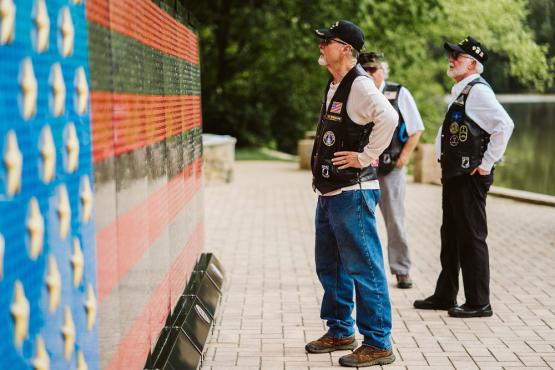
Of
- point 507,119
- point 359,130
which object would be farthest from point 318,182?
point 507,119

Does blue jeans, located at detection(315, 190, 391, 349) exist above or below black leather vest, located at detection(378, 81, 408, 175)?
below

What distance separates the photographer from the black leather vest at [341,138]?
4836 millimetres

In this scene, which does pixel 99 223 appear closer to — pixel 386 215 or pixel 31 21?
pixel 31 21

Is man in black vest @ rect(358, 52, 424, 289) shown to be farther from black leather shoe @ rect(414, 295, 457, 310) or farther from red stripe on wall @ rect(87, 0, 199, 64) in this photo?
red stripe on wall @ rect(87, 0, 199, 64)

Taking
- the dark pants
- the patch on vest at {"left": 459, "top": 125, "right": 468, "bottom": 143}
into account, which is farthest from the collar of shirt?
the dark pants

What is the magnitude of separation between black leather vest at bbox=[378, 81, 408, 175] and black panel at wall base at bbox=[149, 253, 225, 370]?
1617mm

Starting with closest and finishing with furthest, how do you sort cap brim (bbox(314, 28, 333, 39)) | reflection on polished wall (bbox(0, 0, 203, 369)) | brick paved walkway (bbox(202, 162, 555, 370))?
reflection on polished wall (bbox(0, 0, 203, 369))
cap brim (bbox(314, 28, 333, 39))
brick paved walkway (bbox(202, 162, 555, 370))

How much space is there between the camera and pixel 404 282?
7.01 m

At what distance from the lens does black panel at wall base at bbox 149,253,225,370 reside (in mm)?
4254

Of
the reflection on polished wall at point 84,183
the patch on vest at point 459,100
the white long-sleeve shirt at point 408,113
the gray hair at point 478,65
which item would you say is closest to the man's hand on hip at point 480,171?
the patch on vest at point 459,100

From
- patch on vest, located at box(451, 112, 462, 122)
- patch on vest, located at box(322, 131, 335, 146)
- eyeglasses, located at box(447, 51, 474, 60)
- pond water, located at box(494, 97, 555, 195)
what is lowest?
pond water, located at box(494, 97, 555, 195)

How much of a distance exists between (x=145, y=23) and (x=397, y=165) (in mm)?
3347

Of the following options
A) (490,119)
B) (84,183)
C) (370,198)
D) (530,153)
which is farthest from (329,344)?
(530,153)

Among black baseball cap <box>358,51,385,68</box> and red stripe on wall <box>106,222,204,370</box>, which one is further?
black baseball cap <box>358,51,385,68</box>
